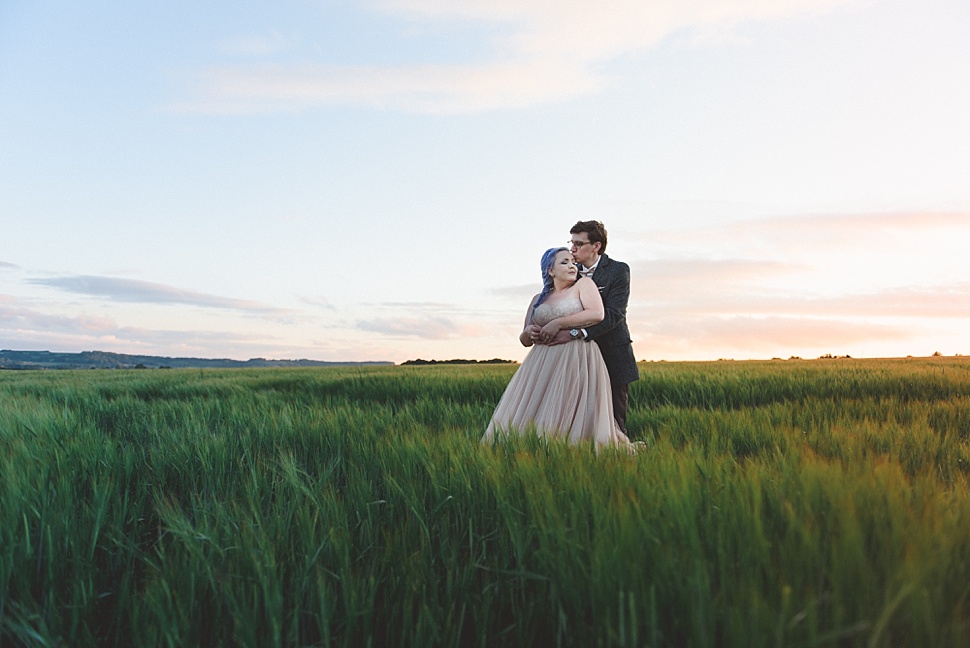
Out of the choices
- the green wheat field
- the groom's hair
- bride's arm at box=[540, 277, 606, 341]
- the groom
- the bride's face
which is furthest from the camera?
the groom's hair

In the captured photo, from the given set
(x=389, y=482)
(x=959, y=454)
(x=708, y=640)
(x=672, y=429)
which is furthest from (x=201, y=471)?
(x=959, y=454)

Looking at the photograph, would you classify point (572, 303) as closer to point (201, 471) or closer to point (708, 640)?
point (201, 471)

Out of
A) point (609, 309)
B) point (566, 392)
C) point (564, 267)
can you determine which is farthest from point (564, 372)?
point (564, 267)

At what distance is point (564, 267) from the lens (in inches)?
208

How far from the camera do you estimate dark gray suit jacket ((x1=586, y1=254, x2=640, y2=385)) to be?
541 centimetres

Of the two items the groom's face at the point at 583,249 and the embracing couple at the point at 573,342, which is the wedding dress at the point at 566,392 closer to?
the embracing couple at the point at 573,342

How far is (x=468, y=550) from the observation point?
249cm

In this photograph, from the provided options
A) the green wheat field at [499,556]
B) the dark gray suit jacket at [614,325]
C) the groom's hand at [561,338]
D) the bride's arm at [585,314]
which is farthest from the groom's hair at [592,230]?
the green wheat field at [499,556]

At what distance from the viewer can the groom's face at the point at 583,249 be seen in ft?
18.1

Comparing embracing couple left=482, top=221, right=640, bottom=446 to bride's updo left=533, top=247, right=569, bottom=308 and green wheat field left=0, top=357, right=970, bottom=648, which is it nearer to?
bride's updo left=533, top=247, right=569, bottom=308

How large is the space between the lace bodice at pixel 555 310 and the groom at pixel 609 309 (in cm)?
18

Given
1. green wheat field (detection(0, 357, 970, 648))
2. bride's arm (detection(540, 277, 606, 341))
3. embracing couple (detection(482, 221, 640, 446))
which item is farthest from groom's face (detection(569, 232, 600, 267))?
green wheat field (detection(0, 357, 970, 648))

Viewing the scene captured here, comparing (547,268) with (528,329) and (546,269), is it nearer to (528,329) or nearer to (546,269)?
(546,269)

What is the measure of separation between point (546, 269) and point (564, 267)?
0.76 ft
